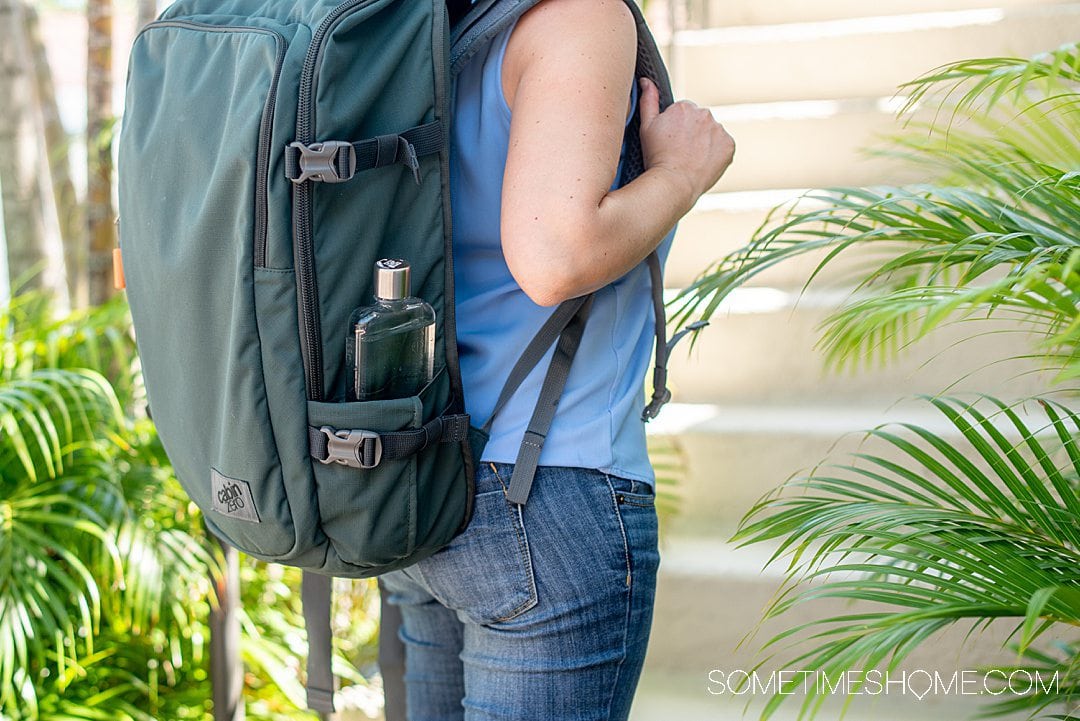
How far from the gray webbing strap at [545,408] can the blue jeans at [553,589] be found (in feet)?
0.06

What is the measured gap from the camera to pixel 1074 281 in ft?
2.69

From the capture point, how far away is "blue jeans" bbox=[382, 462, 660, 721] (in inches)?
40.7

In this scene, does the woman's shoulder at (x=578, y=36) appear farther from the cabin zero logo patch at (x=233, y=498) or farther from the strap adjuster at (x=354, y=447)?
the cabin zero logo patch at (x=233, y=498)

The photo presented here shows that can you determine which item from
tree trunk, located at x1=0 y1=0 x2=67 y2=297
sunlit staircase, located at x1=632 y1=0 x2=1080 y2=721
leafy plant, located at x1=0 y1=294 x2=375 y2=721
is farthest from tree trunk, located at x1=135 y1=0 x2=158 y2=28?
sunlit staircase, located at x1=632 y1=0 x2=1080 y2=721

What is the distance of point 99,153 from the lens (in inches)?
89.4

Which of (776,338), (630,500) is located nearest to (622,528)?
(630,500)

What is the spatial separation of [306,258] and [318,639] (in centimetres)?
67

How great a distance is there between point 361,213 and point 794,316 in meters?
1.51

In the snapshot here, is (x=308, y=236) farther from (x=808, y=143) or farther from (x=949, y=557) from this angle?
(x=808, y=143)

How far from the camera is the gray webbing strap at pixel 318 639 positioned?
4.58 feet

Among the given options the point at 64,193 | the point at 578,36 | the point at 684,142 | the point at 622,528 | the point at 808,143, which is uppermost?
the point at 578,36

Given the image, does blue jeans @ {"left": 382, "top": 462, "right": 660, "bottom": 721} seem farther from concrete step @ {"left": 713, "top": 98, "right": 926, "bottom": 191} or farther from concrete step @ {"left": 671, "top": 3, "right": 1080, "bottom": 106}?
concrete step @ {"left": 671, "top": 3, "right": 1080, "bottom": 106}

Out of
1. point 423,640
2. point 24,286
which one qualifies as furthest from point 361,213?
point 24,286

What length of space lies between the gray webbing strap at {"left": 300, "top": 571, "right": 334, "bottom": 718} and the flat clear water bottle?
503 mm
